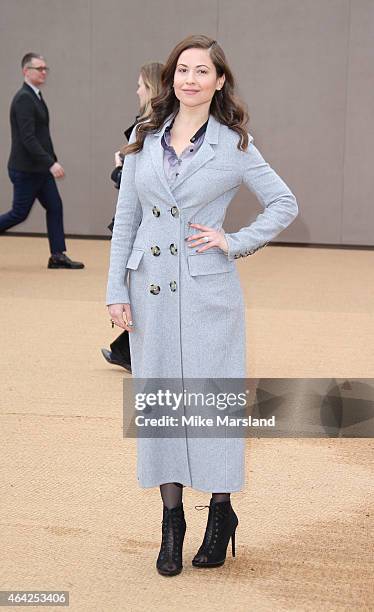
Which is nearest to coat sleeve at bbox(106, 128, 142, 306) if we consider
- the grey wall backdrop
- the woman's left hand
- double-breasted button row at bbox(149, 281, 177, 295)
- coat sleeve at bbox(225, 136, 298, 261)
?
double-breasted button row at bbox(149, 281, 177, 295)

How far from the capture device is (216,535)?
132 inches

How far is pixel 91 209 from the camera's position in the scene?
1402 cm

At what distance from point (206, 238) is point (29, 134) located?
7.26 m

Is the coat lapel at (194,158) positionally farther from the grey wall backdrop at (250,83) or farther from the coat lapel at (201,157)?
the grey wall backdrop at (250,83)

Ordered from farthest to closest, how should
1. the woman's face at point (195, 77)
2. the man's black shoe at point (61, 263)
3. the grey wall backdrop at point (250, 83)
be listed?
1. the grey wall backdrop at point (250, 83)
2. the man's black shoe at point (61, 263)
3. the woman's face at point (195, 77)

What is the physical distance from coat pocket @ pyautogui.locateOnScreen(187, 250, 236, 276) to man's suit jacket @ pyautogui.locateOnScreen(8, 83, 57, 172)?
708 centimetres

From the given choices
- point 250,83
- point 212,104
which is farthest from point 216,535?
point 250,83

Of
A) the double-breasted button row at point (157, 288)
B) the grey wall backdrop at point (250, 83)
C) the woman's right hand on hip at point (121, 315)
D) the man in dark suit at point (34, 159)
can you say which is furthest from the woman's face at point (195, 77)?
the grey wall backdrop at point (250, 83)

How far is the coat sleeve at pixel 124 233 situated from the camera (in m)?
3.29

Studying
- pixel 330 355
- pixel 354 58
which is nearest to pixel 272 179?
pixel 330 355

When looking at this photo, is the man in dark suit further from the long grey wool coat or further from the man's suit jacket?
the long grey wool coat

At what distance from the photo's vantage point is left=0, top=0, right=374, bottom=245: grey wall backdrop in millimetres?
13062

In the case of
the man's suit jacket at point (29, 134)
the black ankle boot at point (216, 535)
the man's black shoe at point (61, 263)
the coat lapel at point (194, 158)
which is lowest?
the man's black shoe at point (61, 263)

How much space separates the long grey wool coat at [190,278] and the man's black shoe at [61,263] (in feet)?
24.6
